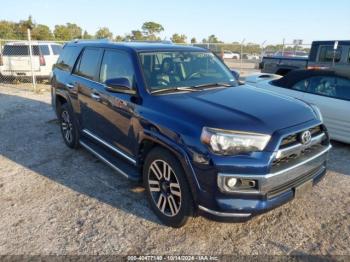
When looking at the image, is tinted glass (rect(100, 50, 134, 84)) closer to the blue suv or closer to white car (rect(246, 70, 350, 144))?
the blue suv

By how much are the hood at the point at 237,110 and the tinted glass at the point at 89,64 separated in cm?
167

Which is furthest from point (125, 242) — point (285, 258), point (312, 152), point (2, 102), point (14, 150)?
point (2, 102)

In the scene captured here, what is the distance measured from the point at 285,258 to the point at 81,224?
82.1 inches

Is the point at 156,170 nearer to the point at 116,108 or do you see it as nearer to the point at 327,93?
the point at 116,108

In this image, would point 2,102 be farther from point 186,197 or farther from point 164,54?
point 186,197

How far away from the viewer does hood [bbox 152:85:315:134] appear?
9.52ft

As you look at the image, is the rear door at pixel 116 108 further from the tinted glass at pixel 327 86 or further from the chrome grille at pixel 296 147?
the tinted glass at pixel 327 86

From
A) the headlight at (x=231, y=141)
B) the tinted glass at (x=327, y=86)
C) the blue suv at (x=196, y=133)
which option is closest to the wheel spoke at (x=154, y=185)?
the blue suv at (x=196, y=133)

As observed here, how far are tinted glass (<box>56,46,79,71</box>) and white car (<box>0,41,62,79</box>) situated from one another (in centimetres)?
770

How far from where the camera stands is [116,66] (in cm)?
416

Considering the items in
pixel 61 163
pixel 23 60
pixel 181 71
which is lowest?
pixel 61 163

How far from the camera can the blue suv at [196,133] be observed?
2.81 meters

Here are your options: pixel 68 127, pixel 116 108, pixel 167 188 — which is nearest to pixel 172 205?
pixel 167 188

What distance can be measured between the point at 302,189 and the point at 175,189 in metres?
1.23
